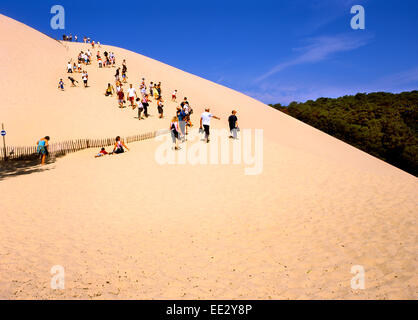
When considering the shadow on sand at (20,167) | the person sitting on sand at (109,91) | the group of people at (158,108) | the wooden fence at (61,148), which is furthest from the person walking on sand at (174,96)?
the shadow on sand at (20,167)

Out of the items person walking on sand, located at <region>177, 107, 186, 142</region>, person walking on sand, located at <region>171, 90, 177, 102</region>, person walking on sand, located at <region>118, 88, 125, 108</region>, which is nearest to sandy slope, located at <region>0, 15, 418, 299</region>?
person walking on sand, located at <region>177, 107, 186, 142</region>

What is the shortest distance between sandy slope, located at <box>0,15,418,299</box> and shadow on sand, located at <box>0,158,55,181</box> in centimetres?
77

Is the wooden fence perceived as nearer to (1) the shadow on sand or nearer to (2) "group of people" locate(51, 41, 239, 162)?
(1) the shadow on sand

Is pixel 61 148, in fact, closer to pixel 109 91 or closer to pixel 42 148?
pixel 42 148

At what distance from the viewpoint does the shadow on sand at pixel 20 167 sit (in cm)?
1350

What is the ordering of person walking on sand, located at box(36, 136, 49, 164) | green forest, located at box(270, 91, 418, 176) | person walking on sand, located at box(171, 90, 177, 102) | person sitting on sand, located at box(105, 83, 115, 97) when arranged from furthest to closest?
green forest, located at box(270, 91, 418, 176) → person walking on sand, located at box(171, 90, 177, 102) → person sitting on sand, located at box(105, 83, 115, 97) → person walking on sand, located at box(36, 136, 49, 164)

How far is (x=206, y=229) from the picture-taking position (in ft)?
24.0

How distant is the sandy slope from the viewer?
4.92 meters

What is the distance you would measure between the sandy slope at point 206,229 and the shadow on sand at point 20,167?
0.77 metres

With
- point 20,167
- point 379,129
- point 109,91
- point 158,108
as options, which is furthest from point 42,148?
point 379,129

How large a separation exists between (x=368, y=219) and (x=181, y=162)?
8966mm
